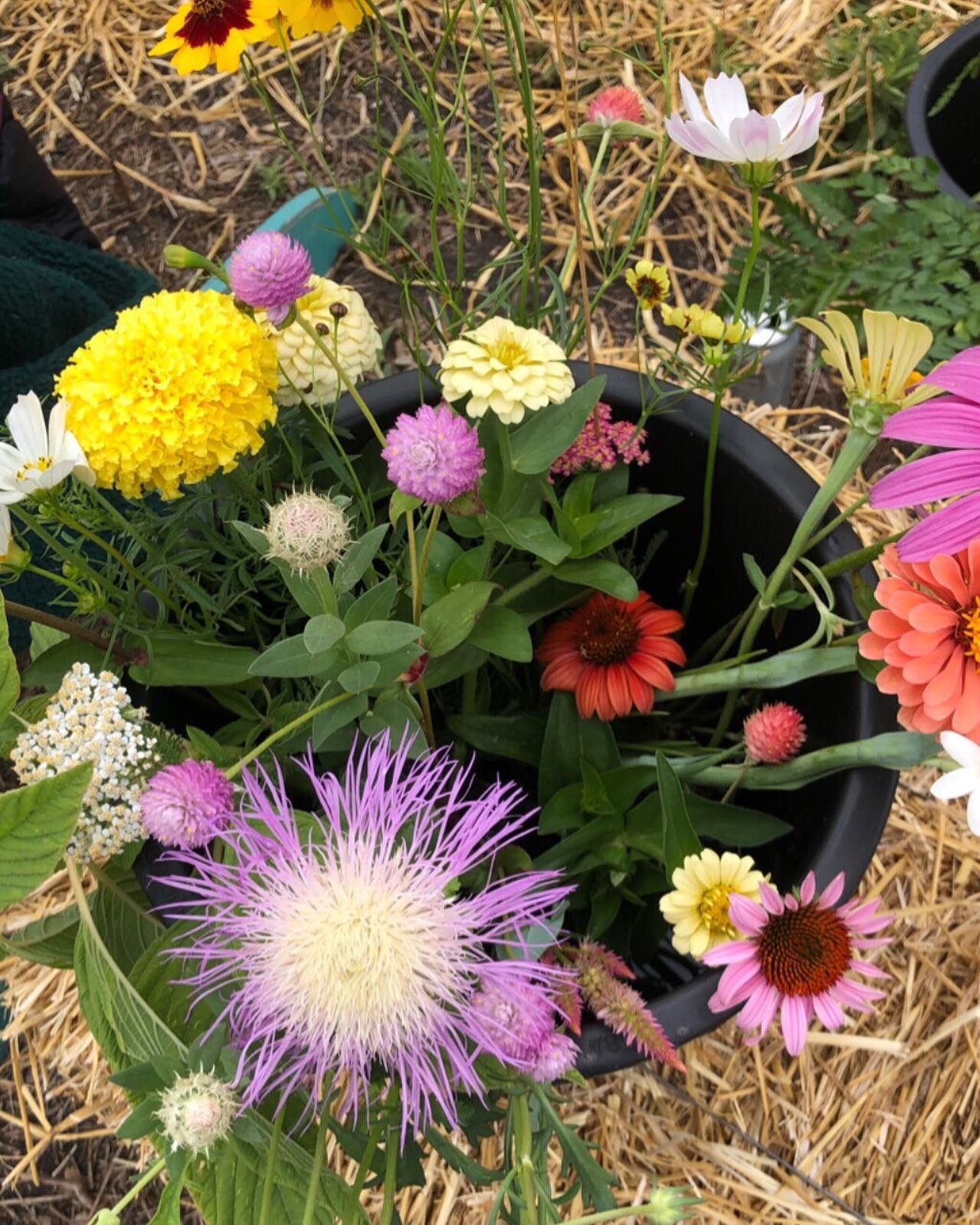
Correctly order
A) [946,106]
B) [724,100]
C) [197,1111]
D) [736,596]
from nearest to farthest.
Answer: [197,1111] → [724,100] → [736,596] → [946,106]

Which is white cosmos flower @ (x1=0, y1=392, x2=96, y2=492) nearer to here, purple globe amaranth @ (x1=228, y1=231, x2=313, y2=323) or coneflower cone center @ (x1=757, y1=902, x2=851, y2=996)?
purple globe amaranth @ (x1=228, y1=231, x2=313, y2=323)

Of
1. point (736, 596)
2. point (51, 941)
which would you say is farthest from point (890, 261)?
point (51, 941)

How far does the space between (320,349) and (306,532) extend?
0.15 metres

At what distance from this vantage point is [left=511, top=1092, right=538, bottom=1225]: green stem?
1.06 ft

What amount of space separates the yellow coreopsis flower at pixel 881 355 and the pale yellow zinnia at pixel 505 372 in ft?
0.31

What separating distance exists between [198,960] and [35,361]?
49 cm

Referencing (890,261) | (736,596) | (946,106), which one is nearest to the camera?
(736,596)

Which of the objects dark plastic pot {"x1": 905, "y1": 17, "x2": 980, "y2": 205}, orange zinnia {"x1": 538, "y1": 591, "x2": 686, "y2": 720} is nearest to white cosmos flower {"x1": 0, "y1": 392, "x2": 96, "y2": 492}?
orange zinnia {"x1": 538, "y1": 591, "x2": 686, "y2": 720}

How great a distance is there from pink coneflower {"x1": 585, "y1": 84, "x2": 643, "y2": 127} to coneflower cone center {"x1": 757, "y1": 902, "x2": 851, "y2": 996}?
0.33 meters

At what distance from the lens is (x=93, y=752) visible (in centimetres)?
34

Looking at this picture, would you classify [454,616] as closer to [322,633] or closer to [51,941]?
[322,633]

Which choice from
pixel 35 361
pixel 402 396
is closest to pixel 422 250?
pixel 35 361

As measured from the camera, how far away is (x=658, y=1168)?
58cm

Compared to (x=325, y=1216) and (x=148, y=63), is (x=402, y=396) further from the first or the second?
(x=148, y=63)
